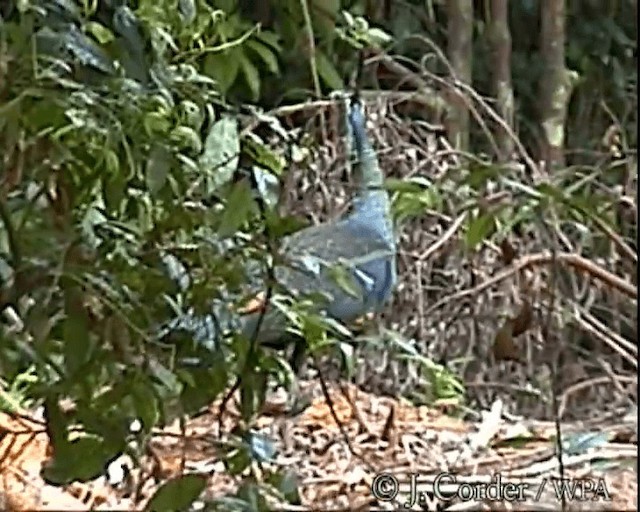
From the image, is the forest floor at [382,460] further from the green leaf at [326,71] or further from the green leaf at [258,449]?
the green leaf at [326,71]

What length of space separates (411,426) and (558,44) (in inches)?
22.8

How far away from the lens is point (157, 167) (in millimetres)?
580

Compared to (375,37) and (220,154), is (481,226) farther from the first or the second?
(375,37)

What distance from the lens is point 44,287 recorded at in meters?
Result: 0.57

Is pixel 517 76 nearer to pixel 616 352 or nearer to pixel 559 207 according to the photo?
pixel 616 352

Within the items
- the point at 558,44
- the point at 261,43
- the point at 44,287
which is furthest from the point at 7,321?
the point at 558,44

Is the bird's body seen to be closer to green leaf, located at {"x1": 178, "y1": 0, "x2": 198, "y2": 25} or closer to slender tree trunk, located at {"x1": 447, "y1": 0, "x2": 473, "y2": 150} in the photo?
green leaf, located at {"x1": 178, "y1": 0, "x2": 198, "y2": 25}

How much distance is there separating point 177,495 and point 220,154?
0.59 feet

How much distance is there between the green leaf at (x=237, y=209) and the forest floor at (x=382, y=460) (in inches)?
4.0

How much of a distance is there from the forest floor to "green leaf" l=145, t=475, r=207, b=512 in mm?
41

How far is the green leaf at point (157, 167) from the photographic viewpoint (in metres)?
0.58

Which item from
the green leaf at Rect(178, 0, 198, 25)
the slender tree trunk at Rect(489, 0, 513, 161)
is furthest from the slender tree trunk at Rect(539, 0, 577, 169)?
the green leaf at Rect(178, 0, 198, 25)

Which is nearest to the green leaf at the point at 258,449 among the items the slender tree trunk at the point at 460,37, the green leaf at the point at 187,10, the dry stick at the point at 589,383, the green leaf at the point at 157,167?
the green leaf at the point at 157,167

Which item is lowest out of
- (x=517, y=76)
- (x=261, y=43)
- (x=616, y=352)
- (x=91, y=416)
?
(x=91, y=416)
